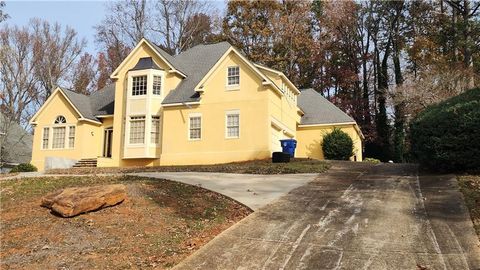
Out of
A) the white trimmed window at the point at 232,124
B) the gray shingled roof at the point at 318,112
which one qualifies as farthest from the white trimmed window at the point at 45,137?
the gray shingled roof at the point at 318,112

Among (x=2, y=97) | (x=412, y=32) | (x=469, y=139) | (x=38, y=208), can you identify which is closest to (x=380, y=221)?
(x=469, y=139)

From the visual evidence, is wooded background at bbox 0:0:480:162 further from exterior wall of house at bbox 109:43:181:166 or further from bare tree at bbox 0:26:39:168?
exterior wall of house at bbox 109:43:181:166

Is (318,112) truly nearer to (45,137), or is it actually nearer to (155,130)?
(155,130)

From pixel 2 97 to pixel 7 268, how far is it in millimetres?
35093

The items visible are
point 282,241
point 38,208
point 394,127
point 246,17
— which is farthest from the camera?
point 246,17

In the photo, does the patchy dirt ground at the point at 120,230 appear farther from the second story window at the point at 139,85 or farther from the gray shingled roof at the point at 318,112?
→ the gray shingled roof at the point at 318,112

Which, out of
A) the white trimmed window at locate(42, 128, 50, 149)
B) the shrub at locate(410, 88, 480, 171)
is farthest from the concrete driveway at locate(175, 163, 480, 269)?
the white trimmed window at locate(42, 128, 50, 149)

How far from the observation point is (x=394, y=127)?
125ft

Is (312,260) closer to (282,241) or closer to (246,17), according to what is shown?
(282,241)

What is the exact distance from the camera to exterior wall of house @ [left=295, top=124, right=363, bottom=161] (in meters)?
29.3

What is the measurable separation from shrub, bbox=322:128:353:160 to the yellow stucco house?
1.22 metres

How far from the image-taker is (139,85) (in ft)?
87.4

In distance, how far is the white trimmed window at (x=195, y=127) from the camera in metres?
24.7

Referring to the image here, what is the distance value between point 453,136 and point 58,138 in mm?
23179
